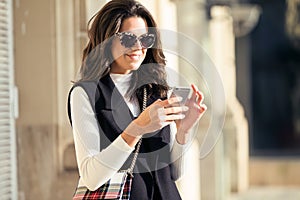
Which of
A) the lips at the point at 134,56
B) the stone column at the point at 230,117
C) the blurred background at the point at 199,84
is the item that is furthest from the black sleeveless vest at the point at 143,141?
the stone column at the point at 230,117

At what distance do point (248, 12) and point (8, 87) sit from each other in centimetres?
736

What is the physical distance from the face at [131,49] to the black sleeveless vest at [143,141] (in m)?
0.09

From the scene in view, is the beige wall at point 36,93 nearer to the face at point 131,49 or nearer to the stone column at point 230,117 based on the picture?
the face at point 131,49

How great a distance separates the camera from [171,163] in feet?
10.5

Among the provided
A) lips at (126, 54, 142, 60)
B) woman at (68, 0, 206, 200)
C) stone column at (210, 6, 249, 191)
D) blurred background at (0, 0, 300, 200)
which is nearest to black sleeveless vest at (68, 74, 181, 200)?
woman at (68, 0, 206, 200)

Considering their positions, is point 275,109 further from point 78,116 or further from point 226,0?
point 78,116

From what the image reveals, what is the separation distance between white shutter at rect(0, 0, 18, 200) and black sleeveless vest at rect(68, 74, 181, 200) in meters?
2.27

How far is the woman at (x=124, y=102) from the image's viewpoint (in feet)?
10.0

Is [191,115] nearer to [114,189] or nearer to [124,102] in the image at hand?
[124,102]

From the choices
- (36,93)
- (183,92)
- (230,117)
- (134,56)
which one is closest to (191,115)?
(183,92)

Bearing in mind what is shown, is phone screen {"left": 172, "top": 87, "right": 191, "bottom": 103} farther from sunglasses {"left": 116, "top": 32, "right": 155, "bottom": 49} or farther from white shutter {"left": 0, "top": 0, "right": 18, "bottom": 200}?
white shutter {"left": 0, "top": 0, "right": 18, "bottom": 200}

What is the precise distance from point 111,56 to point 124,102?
0.20 m

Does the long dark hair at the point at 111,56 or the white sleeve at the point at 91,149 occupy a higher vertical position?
the long dark hair at the point at 111,56

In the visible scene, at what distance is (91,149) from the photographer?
305cm
